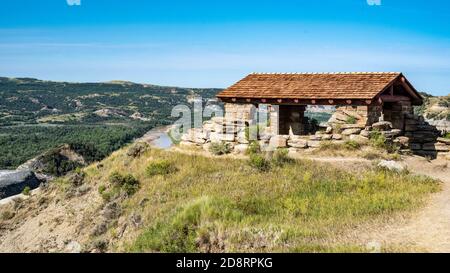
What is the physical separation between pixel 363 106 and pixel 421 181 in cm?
547

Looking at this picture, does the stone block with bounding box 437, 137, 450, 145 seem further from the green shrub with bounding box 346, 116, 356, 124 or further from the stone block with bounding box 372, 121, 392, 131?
the green shrub with bounding box 346, 116, 356, 124

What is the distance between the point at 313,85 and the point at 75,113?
115082mm

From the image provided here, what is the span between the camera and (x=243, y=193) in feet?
47.3

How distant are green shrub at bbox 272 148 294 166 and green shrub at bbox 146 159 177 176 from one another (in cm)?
415

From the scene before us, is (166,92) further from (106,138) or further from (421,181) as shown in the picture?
(421,181)

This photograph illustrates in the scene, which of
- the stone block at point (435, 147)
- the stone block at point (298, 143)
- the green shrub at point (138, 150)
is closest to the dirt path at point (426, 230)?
the stone block at point (298, 143)

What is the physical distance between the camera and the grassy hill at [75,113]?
78.8 metres

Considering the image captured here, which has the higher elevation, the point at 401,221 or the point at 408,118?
the point at 408,118

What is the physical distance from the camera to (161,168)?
1831 centimetres

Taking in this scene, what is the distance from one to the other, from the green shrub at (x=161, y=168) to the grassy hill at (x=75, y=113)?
46.5 m

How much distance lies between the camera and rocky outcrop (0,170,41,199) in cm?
4009

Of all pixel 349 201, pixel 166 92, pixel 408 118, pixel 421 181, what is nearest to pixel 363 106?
pixel 408 118

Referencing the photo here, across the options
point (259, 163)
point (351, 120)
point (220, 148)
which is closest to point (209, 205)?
point (259, 163)

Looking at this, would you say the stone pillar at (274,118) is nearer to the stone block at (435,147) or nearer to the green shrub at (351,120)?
the green shrub at (351,120)
